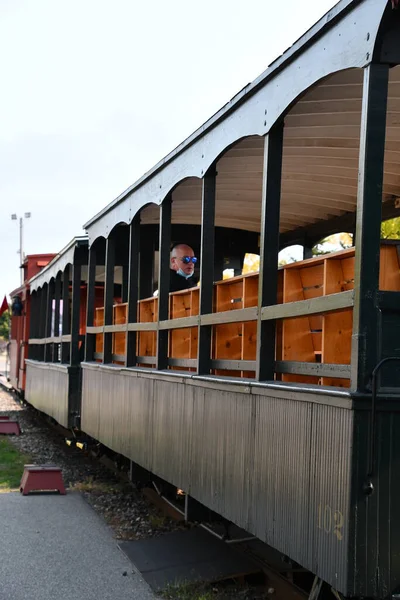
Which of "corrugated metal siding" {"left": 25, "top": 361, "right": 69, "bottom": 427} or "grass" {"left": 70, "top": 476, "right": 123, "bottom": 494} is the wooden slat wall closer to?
"grass" {"left": 70, "top": 476, "right": 123, "bottom": 494}

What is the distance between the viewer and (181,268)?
7.94m

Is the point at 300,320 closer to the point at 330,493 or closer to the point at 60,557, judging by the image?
the point at 330,493

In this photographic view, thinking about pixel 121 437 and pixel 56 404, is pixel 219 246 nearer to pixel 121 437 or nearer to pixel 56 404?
pixel 121 437

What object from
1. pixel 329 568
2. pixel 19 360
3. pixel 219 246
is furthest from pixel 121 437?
pixel 19 360

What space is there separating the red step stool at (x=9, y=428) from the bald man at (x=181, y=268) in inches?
294

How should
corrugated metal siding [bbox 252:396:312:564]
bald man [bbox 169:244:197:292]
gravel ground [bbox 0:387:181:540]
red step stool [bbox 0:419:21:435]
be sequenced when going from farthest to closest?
1. red step stool [bbox 0:419:21:435]
2. bald man [bbox 169:244:197:292]
3. gravel ground [bbox 0:387:181:540]
4. corrugated metal siding [bbox 252:396:312:564]

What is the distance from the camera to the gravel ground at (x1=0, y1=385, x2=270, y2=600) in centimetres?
553

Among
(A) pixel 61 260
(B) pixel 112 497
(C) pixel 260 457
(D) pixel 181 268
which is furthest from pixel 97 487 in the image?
(C) pixel 260 457

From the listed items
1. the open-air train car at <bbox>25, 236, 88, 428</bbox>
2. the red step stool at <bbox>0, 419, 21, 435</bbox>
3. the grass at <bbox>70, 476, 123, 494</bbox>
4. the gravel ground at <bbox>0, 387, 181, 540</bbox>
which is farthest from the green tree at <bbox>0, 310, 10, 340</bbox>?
the grass at <bbox>70, 476, 123, 494</bbox>

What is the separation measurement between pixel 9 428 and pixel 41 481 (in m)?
6.09

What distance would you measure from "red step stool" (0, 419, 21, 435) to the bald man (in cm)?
746

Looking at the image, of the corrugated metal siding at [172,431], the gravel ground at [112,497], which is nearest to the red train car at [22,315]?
the gravel ground at [112,497]

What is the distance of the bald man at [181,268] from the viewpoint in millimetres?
7938

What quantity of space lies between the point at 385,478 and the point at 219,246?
17.5 ft
